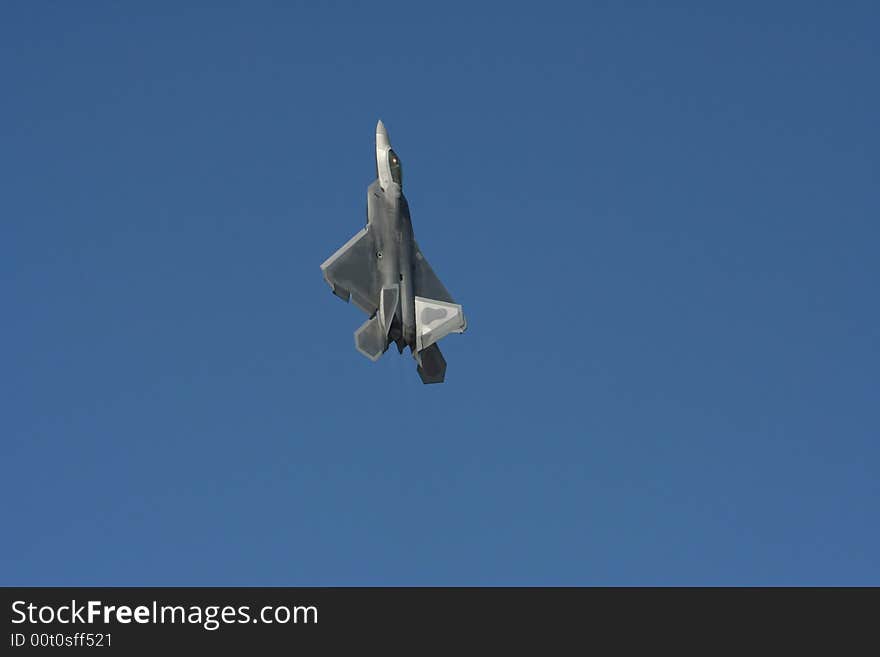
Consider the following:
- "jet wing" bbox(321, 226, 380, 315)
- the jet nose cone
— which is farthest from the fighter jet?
the jet nose cone

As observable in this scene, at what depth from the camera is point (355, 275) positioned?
89.6 metres

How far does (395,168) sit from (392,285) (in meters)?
7.15

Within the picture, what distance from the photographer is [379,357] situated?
88312mm

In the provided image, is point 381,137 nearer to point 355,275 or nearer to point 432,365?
point 355,275

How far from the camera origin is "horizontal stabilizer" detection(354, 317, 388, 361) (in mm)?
88188

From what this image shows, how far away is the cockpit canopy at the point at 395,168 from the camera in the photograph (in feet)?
303

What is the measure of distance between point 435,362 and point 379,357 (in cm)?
523

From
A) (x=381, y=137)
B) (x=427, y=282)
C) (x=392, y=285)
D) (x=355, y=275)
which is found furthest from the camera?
(x=381, y=137)

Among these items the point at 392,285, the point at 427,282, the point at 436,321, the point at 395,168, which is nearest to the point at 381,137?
the point at 395,168
